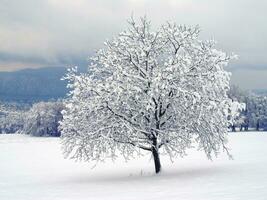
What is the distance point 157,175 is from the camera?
25.2m

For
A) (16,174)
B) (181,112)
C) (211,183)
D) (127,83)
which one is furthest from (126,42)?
(16,174)

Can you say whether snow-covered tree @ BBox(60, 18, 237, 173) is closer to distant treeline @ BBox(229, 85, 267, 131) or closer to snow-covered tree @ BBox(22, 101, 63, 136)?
distant treeline @ BBox(229, 85, 267, 131)

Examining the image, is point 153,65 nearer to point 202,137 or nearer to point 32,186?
point 202,137

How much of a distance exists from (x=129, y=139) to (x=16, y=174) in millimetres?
13553

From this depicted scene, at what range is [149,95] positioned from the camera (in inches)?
892

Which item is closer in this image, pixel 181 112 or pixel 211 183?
pixel 211 183

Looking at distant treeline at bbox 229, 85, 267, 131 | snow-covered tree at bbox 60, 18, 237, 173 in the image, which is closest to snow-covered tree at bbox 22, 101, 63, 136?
distant treeline at bbox 229, 85, 267, 131

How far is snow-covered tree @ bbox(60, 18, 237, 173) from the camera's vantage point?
22938mm

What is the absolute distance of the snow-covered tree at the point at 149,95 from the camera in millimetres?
22938

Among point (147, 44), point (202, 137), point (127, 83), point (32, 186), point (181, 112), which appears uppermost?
point (147, 44)

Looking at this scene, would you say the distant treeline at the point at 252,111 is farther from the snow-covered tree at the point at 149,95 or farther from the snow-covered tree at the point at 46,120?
the snow-covered tree at the point at 149,95

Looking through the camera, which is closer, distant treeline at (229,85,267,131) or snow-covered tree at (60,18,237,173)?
snow-covered tree at (60,18,237,173)

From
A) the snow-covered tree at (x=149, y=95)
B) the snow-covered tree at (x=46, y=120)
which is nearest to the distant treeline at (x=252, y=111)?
the snow-covered tree at (x=46, y=120)

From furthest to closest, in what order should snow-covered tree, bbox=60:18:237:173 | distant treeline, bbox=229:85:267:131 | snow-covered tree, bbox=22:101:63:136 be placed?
1. snow-covered tree, bbox=22:101:63:136
2. distant treeline, bbox=229:85:267:131
3. snow-covered tree, bbox=60:18:237:173
